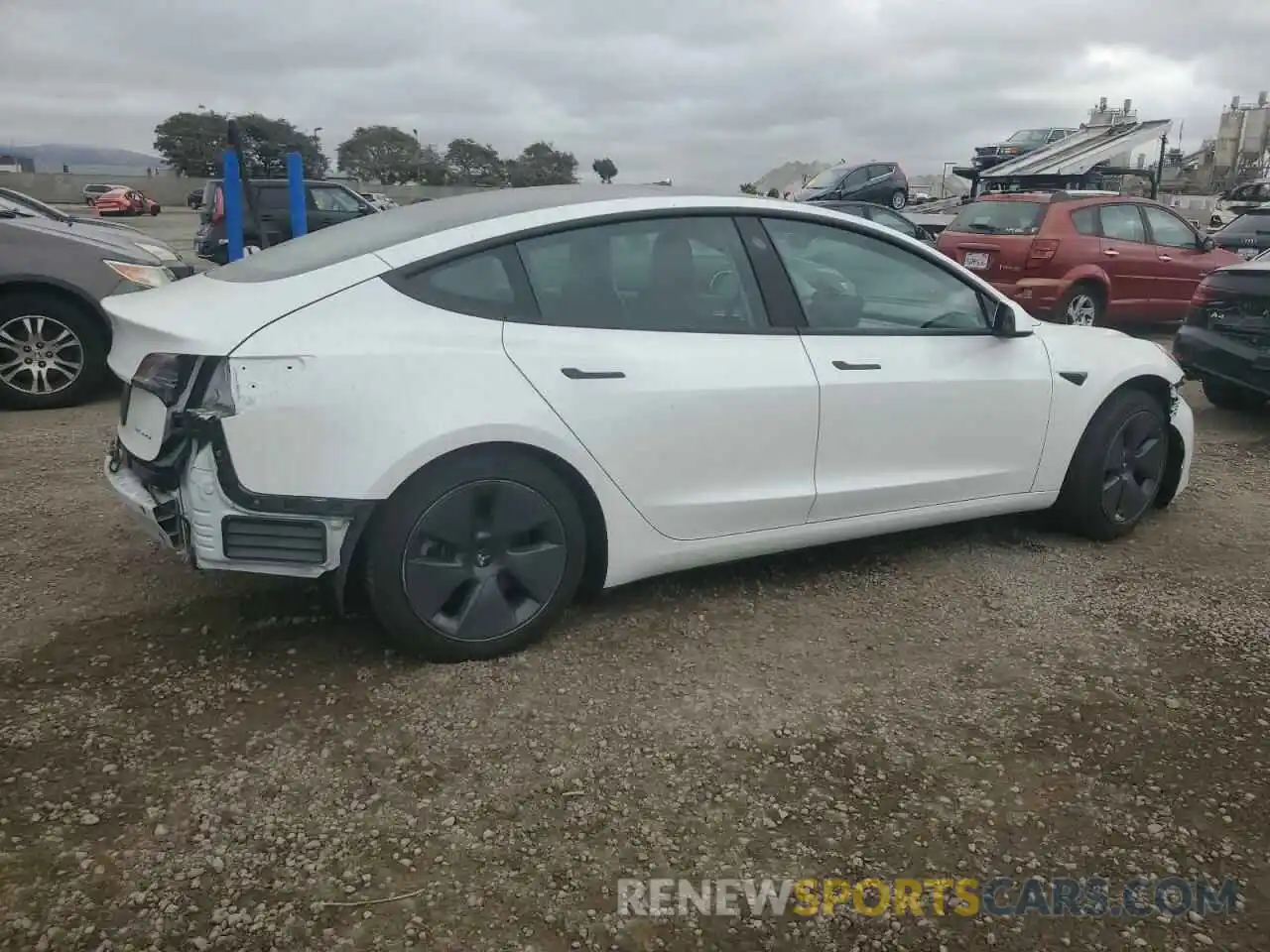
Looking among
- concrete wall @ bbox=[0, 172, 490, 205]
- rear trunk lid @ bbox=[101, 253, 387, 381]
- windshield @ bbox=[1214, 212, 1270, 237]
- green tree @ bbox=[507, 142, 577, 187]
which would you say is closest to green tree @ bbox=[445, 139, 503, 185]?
green tree @ bbox=[507, 142, 577, 187]

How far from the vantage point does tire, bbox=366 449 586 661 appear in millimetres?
3014

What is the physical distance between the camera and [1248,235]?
486 inches

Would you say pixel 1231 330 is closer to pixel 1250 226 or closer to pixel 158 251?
pixel 1250 226

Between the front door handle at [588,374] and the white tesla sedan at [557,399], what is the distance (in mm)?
13

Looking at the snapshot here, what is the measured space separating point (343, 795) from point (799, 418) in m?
1.95

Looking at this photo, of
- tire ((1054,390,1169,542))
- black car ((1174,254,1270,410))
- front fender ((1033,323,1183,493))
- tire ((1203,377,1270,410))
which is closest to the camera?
front fender ((1033,323,1183,493))

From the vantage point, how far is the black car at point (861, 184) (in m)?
23.3

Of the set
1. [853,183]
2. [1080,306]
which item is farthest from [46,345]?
[853,183]

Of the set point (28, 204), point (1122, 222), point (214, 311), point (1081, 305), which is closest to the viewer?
point (214, 311)

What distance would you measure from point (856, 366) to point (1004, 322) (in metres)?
0.81

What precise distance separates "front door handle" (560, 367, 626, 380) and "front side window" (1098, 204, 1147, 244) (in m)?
8.95

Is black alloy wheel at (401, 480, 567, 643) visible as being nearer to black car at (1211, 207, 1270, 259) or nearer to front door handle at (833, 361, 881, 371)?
front door handle at (833, 361, 881, 371)

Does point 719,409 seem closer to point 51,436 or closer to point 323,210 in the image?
point 51,436

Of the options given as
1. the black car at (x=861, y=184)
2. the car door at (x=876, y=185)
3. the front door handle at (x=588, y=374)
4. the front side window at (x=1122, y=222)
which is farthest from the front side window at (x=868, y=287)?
the car door at (x=876, y=185)
